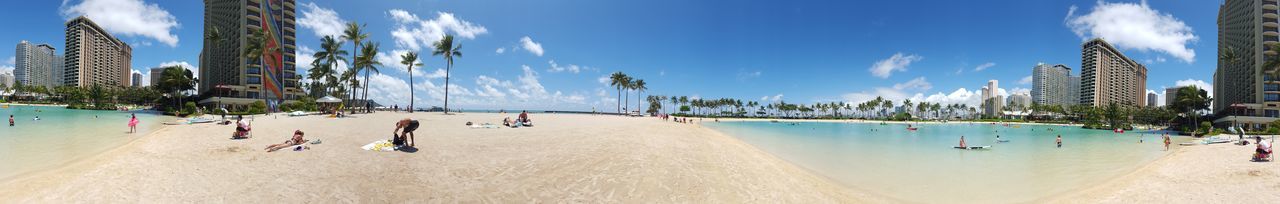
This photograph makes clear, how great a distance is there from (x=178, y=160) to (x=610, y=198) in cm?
1146

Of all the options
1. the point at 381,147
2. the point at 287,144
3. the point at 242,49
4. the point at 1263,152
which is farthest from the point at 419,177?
the point at 242,49

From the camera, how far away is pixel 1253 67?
6053 cm

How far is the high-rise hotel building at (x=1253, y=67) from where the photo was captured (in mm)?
57531

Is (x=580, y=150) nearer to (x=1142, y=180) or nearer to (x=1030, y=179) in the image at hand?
(x=1030, y=179)

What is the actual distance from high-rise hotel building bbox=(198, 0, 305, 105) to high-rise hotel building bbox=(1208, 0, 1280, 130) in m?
136

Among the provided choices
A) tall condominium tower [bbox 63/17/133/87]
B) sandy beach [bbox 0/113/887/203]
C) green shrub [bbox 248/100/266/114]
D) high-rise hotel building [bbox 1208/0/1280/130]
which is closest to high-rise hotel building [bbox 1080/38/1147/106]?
high-rise hotel building [bbox 1208/0/1280/130]

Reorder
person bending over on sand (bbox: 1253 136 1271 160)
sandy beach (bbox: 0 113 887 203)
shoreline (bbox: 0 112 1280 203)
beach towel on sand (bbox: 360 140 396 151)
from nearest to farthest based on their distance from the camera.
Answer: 1. sandy beach (bbox: 0 113 887 203)
2. shoreline (bbox: 0 112 1280 203)
3. beach towel on sand (bbox: 360 140 396 151)
4. person bending over on sand (bbox: 1253 136 1271 160)

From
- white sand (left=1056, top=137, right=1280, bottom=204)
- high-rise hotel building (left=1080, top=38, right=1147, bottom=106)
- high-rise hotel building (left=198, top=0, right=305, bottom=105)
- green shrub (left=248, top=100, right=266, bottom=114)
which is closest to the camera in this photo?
white sand (left=1056, top=137, right=1280, bottom=204)

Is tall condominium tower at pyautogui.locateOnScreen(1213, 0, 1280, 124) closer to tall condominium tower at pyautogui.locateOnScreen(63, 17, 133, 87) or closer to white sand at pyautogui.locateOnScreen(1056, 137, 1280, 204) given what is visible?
white sand at pyautogui.locateOnScreen(1056, 137, 1280, 204)

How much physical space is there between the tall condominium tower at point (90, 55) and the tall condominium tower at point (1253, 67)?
239 meters

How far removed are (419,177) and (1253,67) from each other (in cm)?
10044

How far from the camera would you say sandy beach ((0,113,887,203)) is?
27.9ft

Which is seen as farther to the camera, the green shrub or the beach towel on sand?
the green shrub

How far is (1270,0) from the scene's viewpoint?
5788 cm
